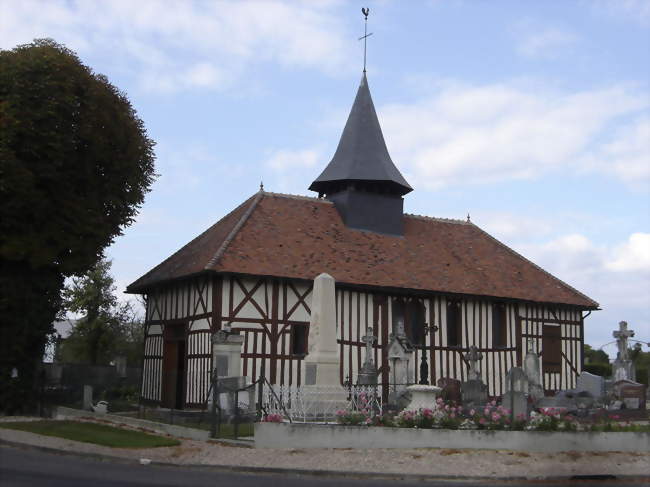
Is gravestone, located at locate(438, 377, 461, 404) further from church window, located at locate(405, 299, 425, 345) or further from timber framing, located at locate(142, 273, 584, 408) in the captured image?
church window, located at locate(405, 299, 425, 345)

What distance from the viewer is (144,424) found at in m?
16.9

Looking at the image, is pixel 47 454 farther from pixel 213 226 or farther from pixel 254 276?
pixel 213 226

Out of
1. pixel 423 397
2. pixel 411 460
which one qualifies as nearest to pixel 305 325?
pixel 423 397

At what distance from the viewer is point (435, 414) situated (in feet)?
43.8

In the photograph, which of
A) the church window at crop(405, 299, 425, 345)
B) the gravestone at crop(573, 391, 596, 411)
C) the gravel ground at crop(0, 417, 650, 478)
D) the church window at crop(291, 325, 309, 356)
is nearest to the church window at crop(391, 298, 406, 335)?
the church window at crop(405, 299, 425, 345)

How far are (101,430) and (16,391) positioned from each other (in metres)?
5.49

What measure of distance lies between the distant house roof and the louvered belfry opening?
49 centimetres

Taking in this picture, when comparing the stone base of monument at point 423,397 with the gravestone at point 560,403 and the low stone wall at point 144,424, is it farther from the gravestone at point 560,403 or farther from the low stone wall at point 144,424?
the gravestone at point 560,403

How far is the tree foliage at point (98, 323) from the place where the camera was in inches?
1375

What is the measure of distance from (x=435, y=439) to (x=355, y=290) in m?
10.3

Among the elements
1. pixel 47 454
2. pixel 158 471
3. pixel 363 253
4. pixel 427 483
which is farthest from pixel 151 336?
pixel 427 483

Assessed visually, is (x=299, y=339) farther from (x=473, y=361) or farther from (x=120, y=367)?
(x=120, y=367)

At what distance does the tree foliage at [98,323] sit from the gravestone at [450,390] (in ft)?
62.3

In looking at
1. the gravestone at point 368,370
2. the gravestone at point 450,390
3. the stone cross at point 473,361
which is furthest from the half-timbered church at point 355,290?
the gravestone at point 450,390
